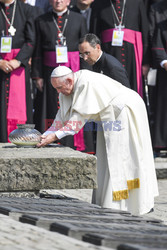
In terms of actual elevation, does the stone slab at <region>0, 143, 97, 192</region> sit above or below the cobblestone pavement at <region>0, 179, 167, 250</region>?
above

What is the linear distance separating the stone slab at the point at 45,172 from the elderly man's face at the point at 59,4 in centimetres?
431

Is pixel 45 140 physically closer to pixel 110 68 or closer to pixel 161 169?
pixel 110 68

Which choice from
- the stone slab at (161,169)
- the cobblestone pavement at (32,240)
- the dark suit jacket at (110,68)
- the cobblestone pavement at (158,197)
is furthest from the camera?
the stone slab at (161,169)

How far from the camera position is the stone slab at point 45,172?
6266 mm

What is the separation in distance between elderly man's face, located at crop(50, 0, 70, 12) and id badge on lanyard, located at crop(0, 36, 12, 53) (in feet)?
2.58

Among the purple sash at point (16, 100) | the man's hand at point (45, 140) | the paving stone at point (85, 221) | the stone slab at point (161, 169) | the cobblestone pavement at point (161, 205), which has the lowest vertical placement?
the cobblestone pavement at point (161, 205)

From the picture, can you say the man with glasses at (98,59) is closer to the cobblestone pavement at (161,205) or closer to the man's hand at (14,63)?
the cobblestone pavement at (161,205)

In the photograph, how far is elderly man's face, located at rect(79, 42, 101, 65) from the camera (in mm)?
7676

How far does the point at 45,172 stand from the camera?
6.31 meters

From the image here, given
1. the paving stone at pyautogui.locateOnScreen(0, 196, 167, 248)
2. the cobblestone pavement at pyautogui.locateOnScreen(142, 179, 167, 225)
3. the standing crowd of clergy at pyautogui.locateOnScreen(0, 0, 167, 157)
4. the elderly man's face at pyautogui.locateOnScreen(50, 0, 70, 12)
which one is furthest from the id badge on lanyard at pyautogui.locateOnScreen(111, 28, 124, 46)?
the paving stone at pyautogui.locateOnScreen(0, 196, 167, 248)

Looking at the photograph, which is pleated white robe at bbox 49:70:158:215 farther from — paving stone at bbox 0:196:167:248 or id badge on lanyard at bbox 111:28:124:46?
id badge on lanyard at bbox 111:28:124:46

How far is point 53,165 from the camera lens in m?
6.30

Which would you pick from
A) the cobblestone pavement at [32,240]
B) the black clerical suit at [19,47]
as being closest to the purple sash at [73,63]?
the black clerical suit at [19,47]

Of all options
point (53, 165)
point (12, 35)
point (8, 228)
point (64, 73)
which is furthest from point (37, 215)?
point (12, 35)
